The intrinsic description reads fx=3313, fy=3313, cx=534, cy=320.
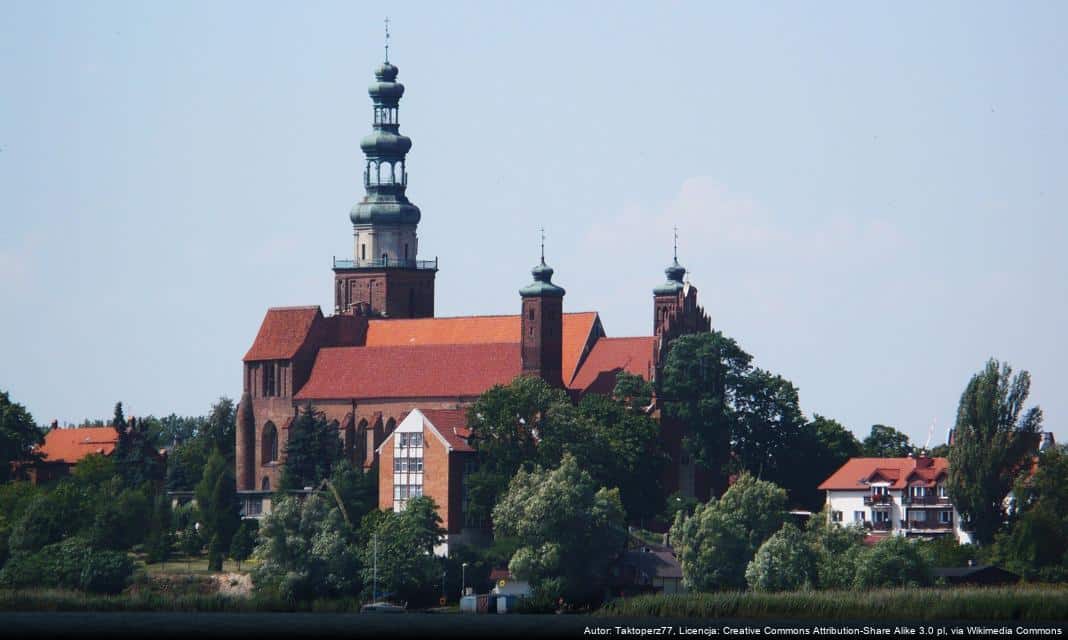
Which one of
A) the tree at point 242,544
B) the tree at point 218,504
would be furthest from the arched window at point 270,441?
the tree at point 242,544

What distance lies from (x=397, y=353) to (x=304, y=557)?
33.2m

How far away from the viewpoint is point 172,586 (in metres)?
140

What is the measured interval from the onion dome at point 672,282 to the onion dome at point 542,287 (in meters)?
5.68

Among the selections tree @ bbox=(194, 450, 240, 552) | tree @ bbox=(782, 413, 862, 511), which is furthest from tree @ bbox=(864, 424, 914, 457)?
tree @ bbox=(194, 450, 240, 552)

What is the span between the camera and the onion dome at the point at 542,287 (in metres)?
160

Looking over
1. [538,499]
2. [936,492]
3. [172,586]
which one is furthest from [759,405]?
[172,586]

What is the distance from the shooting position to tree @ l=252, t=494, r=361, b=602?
13512 centimetres

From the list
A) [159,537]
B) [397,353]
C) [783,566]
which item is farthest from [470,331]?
[783,566]

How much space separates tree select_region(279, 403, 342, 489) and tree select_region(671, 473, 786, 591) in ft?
85.9

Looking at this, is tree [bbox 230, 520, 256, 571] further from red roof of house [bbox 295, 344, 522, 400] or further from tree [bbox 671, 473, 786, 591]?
tree [bbox 671, 473, 786, 591]

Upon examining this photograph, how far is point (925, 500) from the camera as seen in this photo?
500 ft

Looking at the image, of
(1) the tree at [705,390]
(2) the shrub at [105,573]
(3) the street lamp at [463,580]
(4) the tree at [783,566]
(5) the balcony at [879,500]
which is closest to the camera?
(4) the tree at [783,566]

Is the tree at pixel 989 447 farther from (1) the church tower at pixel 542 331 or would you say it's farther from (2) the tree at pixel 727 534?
(1) the church tower at pixel 542 331

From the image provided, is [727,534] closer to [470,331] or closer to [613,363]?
[613,363]
